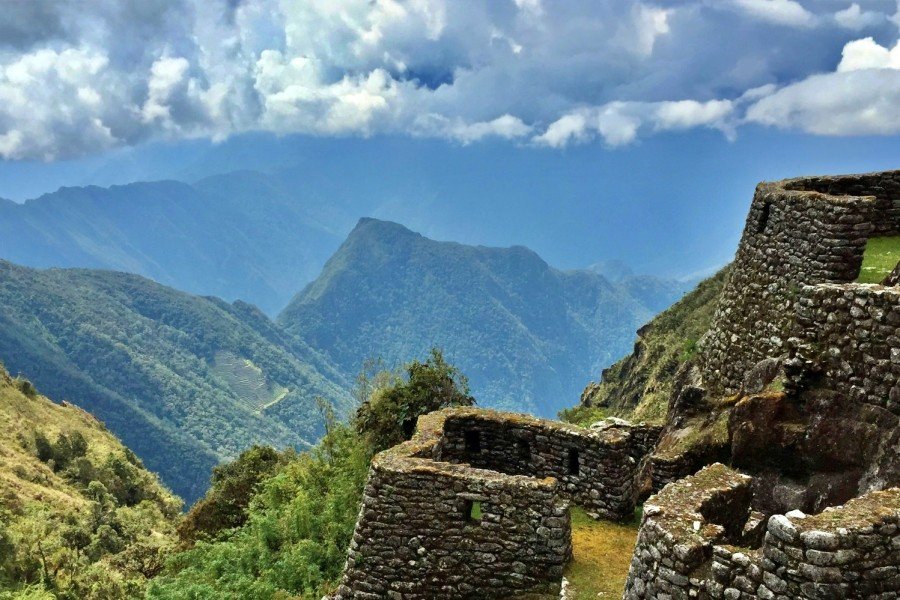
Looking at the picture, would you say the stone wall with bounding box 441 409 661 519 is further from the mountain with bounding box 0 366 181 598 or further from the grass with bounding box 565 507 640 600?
the mountain with bounding box 0 366 181 598

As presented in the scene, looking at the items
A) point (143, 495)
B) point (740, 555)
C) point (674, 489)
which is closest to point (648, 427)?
point (674, 489)

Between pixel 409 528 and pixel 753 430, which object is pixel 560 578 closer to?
pixel 409 528

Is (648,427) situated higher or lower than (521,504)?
higher

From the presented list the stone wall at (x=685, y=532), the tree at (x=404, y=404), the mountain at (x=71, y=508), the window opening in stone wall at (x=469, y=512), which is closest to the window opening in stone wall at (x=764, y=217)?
the stone wall at (x=685, y=532)

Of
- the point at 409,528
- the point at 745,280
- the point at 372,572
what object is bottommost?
the point at 372,572

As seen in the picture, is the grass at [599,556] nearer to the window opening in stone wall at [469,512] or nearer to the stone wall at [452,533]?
the stone wall at [452,533]

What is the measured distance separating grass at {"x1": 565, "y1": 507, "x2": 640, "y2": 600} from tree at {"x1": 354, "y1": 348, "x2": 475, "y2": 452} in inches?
375

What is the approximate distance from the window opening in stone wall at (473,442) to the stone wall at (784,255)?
5.55 meters

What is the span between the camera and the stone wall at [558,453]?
1420 cm

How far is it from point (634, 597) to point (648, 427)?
9.63 metres

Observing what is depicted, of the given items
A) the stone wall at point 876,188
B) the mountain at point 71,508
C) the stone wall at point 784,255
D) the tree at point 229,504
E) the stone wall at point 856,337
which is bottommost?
the mountain at point 71,508

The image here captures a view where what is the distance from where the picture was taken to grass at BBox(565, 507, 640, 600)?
37.1ft

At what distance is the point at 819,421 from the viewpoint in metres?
10.1

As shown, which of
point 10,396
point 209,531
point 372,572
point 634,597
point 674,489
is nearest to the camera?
point 634,597
